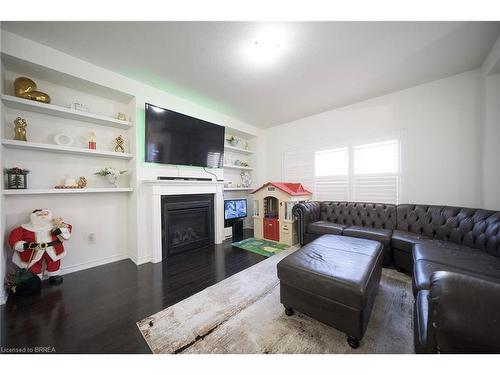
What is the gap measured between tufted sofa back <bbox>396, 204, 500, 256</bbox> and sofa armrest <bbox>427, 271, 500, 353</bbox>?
6.17 feet

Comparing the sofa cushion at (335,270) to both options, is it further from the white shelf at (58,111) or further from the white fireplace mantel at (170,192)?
the white shelf at (58,111)

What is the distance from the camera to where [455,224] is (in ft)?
7.22

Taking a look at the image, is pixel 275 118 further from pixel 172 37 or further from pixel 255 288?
pixel 255 288

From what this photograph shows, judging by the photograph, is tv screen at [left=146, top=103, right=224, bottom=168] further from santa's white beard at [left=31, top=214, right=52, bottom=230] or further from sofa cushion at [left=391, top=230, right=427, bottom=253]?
sofa cushion at [left=391, top=230, right=427, bottom=253]

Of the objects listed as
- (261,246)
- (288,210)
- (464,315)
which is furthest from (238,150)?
(464,315)

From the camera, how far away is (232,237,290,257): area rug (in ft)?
9.77

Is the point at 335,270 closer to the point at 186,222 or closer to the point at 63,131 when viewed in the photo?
the point at 186,222

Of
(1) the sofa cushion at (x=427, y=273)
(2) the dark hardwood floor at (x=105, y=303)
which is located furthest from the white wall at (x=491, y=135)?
(2) the dark hardwood floor at (x=105, y=303)

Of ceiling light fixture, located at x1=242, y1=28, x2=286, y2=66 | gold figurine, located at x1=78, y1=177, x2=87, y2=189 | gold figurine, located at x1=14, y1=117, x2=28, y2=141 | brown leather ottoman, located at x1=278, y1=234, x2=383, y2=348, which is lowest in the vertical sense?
brown leather ottoman, located at x1=278, y1=234, x2=383, y2=348

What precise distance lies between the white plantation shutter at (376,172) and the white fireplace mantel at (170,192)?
106 inches

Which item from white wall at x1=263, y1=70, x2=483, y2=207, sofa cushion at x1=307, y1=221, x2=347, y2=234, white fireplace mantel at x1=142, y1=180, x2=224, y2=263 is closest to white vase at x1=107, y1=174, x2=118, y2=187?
white fireplace mantel at x1=142, y1=180, x2=224, y2=263

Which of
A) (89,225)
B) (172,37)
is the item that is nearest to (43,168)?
(89,225)

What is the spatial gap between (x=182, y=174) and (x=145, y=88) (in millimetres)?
1425

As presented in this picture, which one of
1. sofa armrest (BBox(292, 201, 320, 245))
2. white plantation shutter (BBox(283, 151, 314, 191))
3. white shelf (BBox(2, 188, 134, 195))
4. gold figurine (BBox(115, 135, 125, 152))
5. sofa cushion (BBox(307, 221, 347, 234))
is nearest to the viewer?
white shelf (BBox(2, 188, 134, 195))
